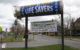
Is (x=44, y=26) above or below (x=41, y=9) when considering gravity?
below

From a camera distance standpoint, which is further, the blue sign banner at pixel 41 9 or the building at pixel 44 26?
the building at pixel 44 26

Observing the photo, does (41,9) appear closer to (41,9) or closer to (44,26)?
(41,9)

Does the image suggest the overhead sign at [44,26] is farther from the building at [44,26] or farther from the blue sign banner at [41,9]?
the blue sign banner at [41,9]

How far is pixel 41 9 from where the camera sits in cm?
1780

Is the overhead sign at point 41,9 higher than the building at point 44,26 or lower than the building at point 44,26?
higher

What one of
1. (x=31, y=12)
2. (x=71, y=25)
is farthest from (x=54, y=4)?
(x=71, y=25)

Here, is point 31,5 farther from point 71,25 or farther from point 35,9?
point 71,25

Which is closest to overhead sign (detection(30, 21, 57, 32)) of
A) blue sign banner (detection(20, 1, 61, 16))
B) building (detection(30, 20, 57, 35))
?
building (detection(30, 20, 57, 35))

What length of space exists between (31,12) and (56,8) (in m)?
2.76

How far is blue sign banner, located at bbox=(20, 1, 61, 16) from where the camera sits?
1696 centimetres

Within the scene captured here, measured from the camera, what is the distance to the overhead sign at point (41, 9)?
55.5 feet

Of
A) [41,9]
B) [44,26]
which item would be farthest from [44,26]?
[41,9]

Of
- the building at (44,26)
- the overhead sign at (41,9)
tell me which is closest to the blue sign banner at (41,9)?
the overhead sign at (41,9)

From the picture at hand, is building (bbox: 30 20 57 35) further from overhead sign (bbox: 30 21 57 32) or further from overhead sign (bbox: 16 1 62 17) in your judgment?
overhead sign (bbox: 16 1 62 17)
